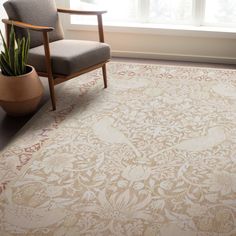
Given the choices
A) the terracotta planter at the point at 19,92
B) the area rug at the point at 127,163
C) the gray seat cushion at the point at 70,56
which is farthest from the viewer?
the gray seat cushion at the point at 70,56

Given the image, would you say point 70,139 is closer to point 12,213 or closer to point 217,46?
point 12,213

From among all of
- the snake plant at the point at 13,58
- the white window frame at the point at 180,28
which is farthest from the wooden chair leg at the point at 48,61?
the white window frame at the point at 180,28

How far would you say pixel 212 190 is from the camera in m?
1.91

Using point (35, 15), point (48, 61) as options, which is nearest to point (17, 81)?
point (48, 61)

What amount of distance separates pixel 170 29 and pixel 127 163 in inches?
71.3

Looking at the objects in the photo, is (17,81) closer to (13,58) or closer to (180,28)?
(13,58)

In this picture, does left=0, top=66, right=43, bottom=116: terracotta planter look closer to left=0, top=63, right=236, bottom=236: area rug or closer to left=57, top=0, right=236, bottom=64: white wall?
left=0, top=63, right=236, bottom=236: area rug

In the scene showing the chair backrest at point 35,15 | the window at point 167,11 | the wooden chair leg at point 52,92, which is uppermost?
the chair backrest at point 35,15

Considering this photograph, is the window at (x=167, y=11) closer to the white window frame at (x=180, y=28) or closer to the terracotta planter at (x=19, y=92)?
the white window frame at (x=180, y=28)

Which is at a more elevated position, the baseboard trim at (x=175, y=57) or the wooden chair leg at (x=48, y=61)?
the wooden chair leg at (x=48, y=61)

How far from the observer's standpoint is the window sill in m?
3.51

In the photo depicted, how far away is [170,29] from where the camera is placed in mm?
3570

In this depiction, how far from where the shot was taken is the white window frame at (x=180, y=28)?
3518 mm

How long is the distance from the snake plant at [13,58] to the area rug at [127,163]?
328 mm
